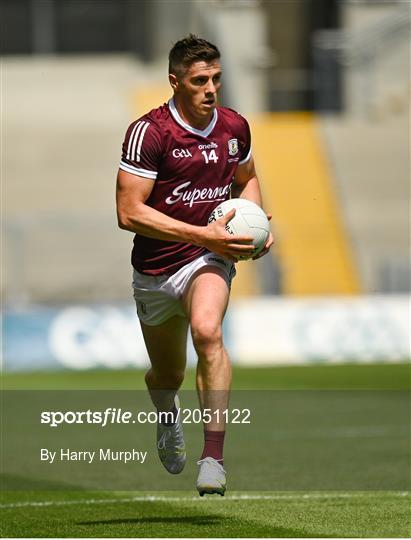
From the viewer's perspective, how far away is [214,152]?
8.68m

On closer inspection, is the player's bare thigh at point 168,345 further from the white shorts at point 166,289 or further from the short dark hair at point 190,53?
the short dark hair at point 190,53

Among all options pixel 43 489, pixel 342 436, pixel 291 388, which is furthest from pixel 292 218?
pixel 43 489

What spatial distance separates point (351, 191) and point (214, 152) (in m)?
23.5

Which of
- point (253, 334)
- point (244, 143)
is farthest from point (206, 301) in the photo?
point (253, 334)

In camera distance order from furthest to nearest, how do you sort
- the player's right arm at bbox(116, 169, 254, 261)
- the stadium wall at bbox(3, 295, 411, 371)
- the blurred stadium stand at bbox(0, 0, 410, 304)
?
the blurred stadium stand at bbox(0, 0, 410, 304)
the stadium wall at bbox(3, 295, 411, 371)
the player's right arm at bbox(116, 169, 254, 261)

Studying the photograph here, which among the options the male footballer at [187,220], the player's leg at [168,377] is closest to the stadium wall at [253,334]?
the player's leg at [168,377]

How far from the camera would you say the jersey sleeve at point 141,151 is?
27.7 ft

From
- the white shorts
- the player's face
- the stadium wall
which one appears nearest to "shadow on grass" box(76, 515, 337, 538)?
the white shorts

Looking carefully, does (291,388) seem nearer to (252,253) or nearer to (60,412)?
(60,412)

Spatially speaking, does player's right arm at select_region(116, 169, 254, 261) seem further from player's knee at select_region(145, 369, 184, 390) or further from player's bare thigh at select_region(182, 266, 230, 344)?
player's knee at select_region(145, 369, 184, 390)

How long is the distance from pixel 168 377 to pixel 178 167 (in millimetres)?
1409

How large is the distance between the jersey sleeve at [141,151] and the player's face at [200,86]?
1.00 ft

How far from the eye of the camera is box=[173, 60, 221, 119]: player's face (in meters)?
8.41

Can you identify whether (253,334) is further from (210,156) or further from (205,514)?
(210,156)
